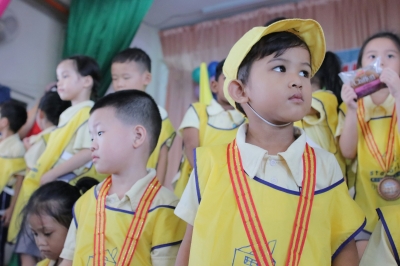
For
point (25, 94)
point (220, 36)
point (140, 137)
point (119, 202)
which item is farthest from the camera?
A: point (220, 36)

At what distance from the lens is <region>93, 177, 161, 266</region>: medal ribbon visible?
1202 mm

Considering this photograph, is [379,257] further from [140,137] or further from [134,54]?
[134,54]

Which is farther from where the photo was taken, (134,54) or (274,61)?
(134,54)

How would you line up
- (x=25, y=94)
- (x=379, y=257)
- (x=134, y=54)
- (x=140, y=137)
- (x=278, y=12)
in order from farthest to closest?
(x=278, y=12)
(x=25, y=94)
(x=134, y=54)
(x=140, y=137)
(x=379, y=257)

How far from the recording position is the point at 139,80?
2.20m

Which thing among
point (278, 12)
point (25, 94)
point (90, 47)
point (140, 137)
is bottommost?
point (140, 137)

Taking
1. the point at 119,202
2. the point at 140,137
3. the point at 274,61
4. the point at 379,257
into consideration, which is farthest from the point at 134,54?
the point at 379,257

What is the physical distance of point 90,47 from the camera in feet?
11.2

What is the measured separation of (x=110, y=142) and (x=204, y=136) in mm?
638

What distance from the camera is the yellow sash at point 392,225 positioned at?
101 cm

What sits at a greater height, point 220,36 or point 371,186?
point 220,36

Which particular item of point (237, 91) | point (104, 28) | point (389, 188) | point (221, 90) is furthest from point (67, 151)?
point (104, 28)

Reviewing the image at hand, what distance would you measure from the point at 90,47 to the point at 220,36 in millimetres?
1259

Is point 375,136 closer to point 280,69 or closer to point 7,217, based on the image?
point 280,69
